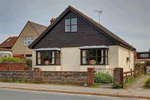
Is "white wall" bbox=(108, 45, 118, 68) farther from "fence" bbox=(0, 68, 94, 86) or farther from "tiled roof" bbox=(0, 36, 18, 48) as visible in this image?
"tiled roof" bbox=(0, 36, 18, 48)

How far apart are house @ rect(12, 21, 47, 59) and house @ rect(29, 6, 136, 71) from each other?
13355mm

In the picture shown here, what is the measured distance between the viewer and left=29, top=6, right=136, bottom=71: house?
66.3 feet

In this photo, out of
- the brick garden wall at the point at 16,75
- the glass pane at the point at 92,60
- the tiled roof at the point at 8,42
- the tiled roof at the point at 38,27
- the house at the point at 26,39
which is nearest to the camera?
the brick garden wall at the point at 16,75

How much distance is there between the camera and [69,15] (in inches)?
873

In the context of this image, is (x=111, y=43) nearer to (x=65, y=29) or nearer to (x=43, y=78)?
(x=65, y=29)

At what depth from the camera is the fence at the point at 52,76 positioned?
48.7 ft

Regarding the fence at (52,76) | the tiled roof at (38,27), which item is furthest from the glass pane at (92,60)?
the tiled roof at (38,27)

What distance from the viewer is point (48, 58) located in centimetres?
2269

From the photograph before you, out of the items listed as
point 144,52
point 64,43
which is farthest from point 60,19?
point 144,52

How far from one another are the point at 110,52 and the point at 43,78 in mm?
7118

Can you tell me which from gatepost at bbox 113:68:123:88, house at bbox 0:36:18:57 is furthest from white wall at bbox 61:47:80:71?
house at bbox 0:36:18:57

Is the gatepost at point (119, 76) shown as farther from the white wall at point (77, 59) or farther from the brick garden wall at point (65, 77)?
the white wall at point (77, 59)

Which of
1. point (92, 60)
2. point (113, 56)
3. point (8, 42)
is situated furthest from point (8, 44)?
point (113, 56)

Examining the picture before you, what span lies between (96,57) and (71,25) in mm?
4358
